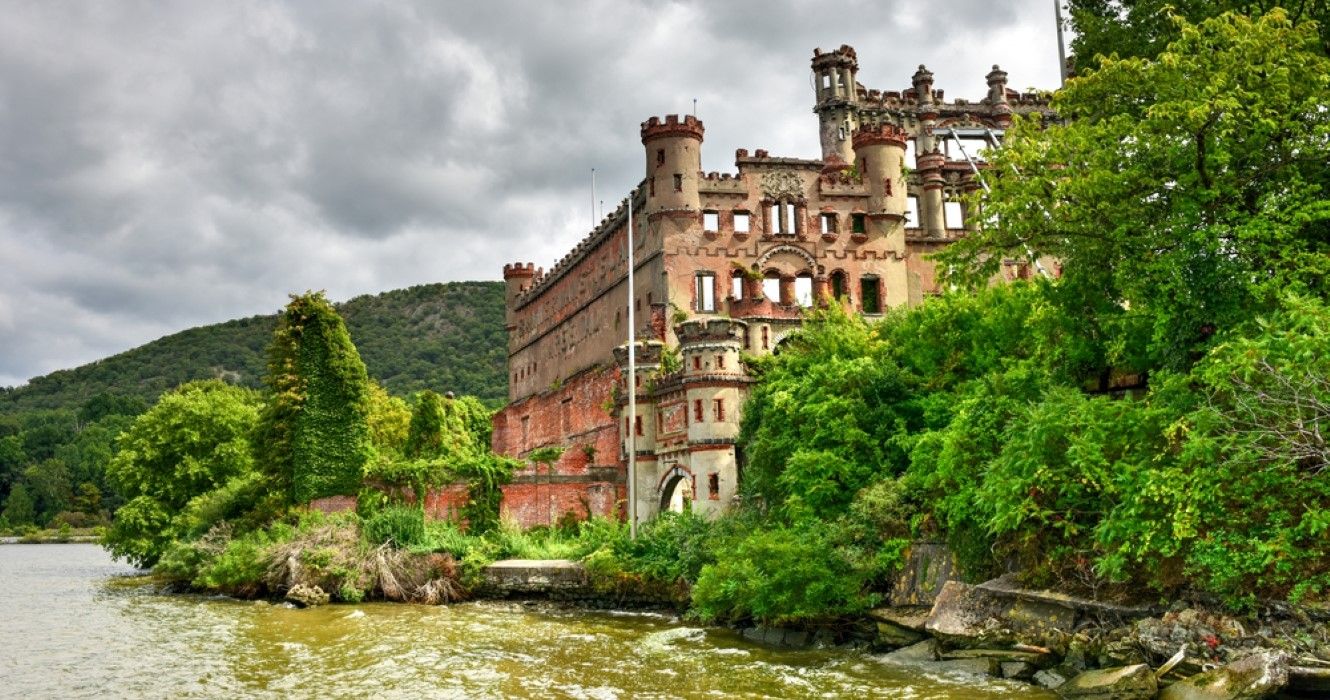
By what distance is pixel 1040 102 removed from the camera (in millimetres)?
53469

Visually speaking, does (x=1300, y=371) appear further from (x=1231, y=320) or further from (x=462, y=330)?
(x=462, y=330)

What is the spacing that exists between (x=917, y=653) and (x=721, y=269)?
24840mm

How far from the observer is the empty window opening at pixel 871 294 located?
43469 millimetres

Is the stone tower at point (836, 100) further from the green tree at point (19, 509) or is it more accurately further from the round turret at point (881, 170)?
the green tree at point (19, 509)

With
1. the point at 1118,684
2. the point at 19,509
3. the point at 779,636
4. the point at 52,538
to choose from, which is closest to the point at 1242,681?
the point at 1118,684

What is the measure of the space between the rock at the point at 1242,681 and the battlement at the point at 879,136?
31.6 m

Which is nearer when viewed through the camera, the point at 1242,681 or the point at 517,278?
the point at 1242,681

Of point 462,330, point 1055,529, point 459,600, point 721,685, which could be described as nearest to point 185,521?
point 459,600

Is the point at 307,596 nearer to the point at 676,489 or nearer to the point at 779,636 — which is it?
the point at 676,489

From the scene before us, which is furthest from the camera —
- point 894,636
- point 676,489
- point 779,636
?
point 676,489

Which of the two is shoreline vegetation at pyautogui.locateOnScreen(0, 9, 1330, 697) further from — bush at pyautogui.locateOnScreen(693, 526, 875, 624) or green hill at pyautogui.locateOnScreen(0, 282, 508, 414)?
green hill at pyautogui.locateOnScreen(0, 282, 508, 414)

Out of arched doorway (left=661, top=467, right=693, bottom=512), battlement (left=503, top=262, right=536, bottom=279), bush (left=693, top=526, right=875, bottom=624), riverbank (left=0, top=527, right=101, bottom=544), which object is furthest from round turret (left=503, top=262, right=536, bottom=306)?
riverbank (left=0, top=527, right=101, bottom=544)

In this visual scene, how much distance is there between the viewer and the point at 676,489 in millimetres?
37812

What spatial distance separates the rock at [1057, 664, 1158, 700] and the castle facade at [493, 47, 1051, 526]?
18.2 metres
